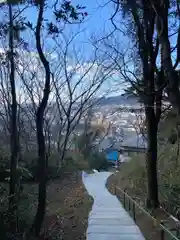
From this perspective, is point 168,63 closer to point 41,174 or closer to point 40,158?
point 40,158

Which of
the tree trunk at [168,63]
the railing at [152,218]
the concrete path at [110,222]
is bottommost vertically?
the concrete path at [110,222]

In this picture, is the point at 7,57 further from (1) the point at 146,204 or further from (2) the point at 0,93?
(2) the point at 0,93

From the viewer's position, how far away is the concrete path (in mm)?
8375

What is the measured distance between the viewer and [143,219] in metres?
A: 9.96

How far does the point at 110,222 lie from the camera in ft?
31.7

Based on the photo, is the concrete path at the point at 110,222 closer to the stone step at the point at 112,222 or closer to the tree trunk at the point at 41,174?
the stone step at the point at 112,222

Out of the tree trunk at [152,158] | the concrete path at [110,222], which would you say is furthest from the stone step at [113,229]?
the tree trunk at [152,158]

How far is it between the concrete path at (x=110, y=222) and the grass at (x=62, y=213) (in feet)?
0.82

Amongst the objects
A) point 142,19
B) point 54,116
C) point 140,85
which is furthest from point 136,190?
point 54,116

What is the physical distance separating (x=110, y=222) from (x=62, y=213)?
3.28 meters

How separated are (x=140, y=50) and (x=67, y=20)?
2761mm

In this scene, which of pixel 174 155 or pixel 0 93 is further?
pixel 0 93

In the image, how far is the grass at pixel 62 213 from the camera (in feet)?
31.6

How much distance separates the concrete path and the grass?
249mm
